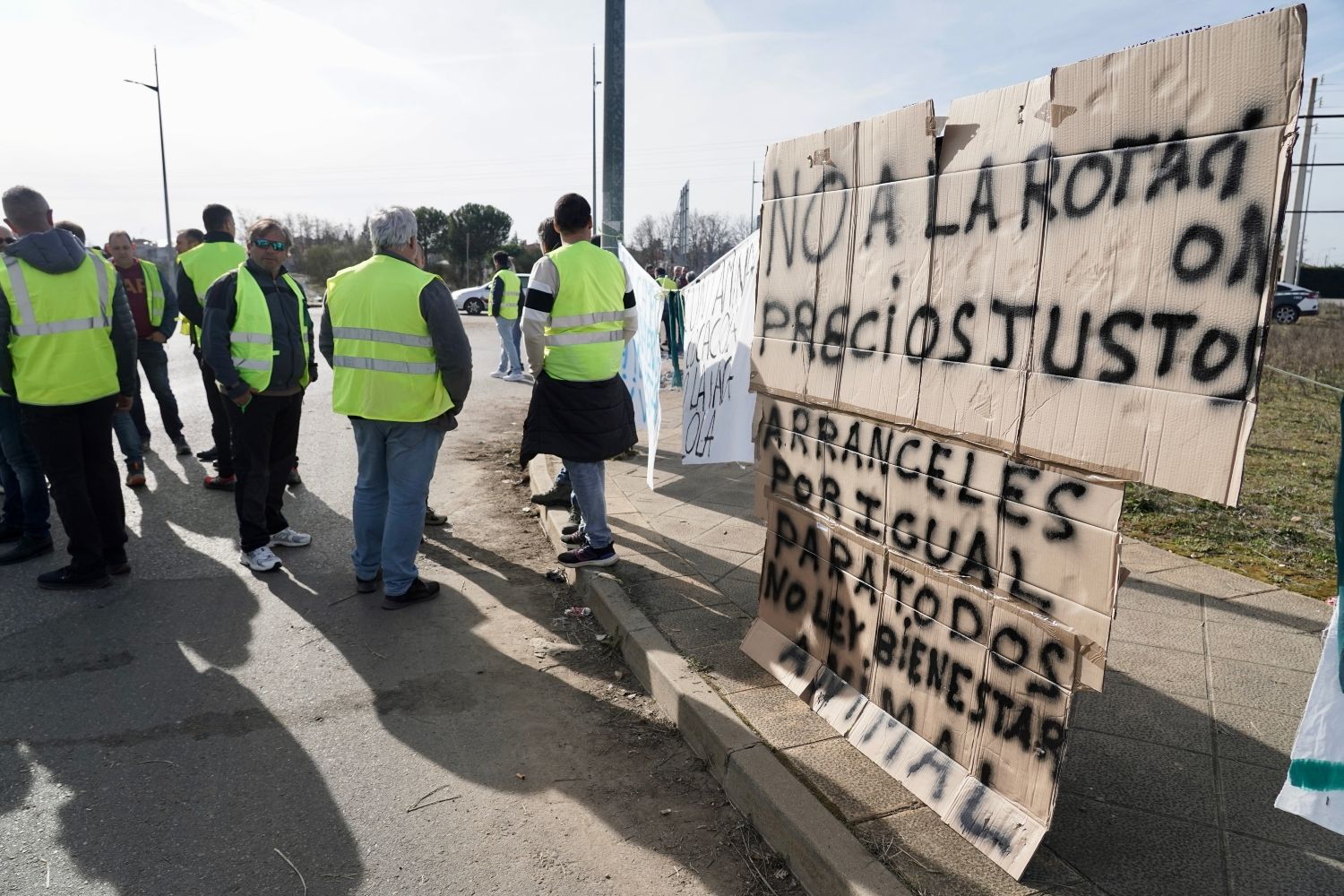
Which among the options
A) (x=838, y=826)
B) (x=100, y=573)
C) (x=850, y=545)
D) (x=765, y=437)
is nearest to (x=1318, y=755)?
(x=838, y=826)

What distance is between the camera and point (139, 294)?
7.62m

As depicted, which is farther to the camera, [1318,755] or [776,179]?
[776,179]

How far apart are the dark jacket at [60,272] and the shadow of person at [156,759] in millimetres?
1222

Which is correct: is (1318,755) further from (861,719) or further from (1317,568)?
(1317,568)

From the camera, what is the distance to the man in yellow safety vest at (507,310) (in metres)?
14.1

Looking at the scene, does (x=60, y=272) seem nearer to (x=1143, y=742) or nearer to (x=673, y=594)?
(x=673, y=594)

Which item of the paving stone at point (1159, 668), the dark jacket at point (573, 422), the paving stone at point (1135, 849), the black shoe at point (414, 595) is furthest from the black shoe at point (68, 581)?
the paving stone at point (1159, 668)

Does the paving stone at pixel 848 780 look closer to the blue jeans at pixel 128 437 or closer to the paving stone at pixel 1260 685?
the paving stone at pixel 1260 685

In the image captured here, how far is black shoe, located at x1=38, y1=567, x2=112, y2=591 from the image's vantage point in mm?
4824

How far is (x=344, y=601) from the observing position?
4.83m

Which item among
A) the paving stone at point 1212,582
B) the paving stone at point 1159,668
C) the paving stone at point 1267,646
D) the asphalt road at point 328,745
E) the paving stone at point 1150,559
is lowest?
the asphalt road at point 328,745

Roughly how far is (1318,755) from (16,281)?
230 inches

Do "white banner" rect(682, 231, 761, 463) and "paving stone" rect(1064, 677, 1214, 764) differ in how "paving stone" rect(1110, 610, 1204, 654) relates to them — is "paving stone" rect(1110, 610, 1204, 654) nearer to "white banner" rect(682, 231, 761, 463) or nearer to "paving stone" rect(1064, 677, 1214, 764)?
"paving stone" rect(1064, 677, 1214, 764)

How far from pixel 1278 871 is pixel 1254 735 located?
89 cm
